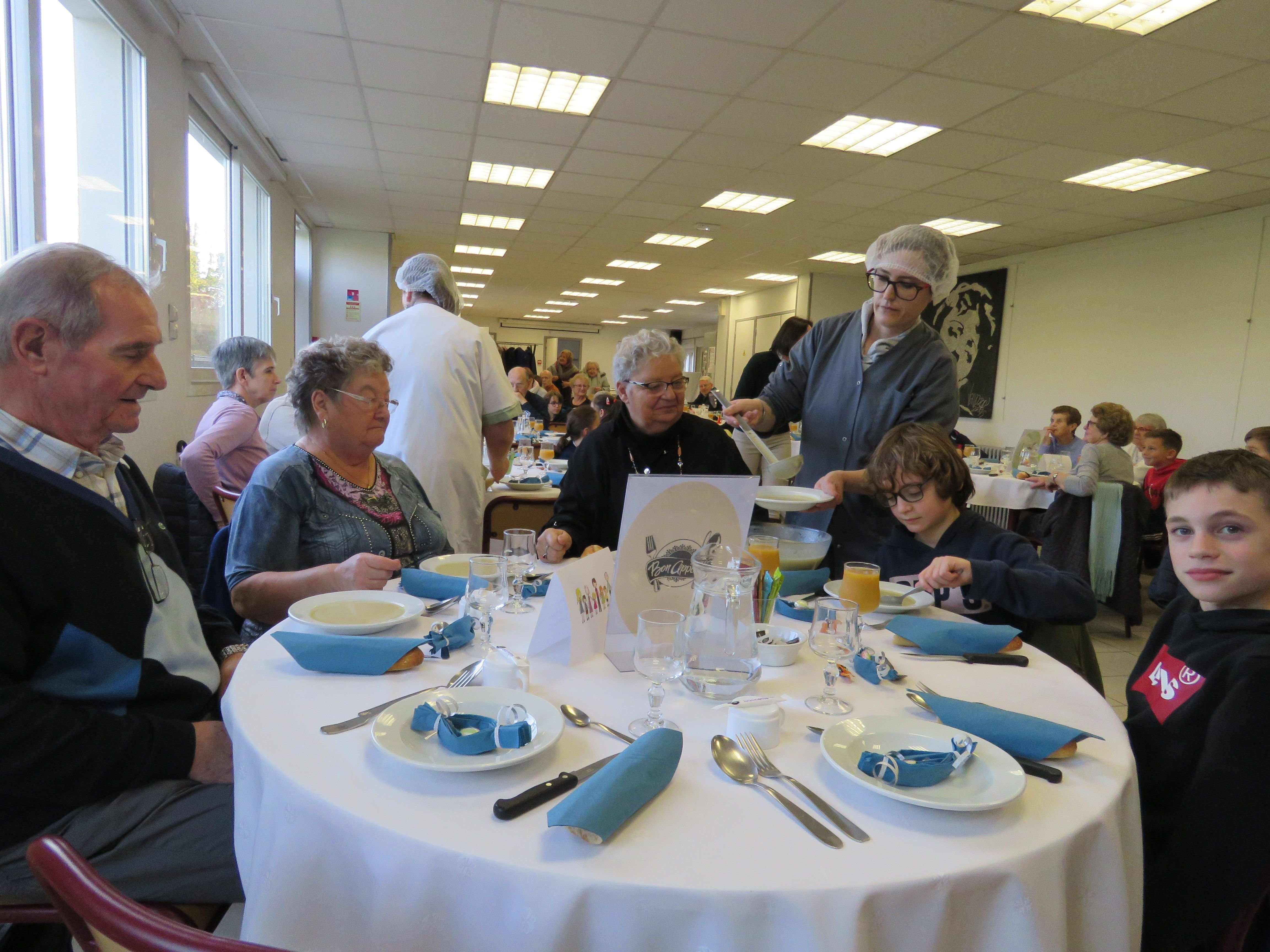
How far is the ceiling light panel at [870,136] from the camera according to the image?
16.6 ft

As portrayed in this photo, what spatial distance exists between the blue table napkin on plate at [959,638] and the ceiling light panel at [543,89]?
4.25m

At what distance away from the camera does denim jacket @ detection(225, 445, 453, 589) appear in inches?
68.9

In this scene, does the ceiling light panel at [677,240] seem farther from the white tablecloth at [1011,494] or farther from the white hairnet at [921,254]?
the white hairnet at [921,254]

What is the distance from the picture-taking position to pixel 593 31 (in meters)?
3.93

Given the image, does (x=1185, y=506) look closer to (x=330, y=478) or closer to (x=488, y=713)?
(x=488, y=713)

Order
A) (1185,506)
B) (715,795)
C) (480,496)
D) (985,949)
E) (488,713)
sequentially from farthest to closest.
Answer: (480,496) < (1185,506) < (488,713) < (715,795) < (985,949)

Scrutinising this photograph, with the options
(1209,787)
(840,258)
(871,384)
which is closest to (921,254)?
(871,384)

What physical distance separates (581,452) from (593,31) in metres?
2.83

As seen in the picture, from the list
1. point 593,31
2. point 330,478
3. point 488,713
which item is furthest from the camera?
point 593,31

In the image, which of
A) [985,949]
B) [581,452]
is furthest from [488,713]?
[581,452]

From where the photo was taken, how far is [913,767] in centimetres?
85

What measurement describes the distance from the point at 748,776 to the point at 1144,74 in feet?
16.3

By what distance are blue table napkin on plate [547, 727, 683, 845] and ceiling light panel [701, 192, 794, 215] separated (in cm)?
682

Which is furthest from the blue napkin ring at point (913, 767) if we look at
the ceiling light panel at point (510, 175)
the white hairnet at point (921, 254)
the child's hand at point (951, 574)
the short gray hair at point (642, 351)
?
the ceiling light panel at point (510, 175)
